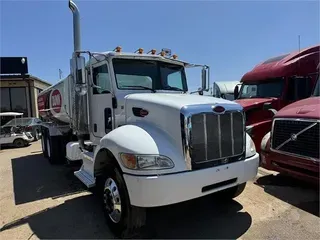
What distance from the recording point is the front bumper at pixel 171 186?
3119mm

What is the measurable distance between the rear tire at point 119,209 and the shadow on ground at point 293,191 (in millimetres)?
2547

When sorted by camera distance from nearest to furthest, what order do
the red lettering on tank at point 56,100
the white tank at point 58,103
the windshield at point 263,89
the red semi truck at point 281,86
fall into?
the white tank at point 58,103 < the red semi truck at point 281,86 < the red lettering on tank at point 56,100 < the windshield at point 263,89

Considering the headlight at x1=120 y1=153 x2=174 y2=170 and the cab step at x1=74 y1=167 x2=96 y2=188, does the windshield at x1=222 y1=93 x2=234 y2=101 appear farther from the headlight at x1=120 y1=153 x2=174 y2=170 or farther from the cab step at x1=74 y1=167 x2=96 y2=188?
the headlight at x1=120 y1=153 x2=174 y2=170

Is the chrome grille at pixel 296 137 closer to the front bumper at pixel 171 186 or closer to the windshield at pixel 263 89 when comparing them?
the front bumper at pixel 171 186

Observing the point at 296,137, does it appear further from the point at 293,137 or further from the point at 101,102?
the point at 101,102

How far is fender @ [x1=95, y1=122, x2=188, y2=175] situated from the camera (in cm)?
328

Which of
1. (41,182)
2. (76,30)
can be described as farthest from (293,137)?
(41,182)

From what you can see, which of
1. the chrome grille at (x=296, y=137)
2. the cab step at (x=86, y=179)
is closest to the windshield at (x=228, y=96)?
the chrome grille at (x=296, y=137)

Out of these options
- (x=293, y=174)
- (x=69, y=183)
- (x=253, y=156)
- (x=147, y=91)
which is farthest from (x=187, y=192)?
(x=69, y=183)

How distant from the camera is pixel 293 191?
16.4ft

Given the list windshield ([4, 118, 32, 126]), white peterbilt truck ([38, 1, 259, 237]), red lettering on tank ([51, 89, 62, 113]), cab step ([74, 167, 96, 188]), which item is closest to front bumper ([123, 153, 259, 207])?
white peterbilt truck ([38, 1, 259, 237])

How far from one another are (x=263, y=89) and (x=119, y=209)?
653 centimetres

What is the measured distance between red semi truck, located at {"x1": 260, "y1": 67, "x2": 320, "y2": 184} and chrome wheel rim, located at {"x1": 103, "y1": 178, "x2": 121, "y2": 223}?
2855 mm

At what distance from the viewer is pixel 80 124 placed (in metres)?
5.41
